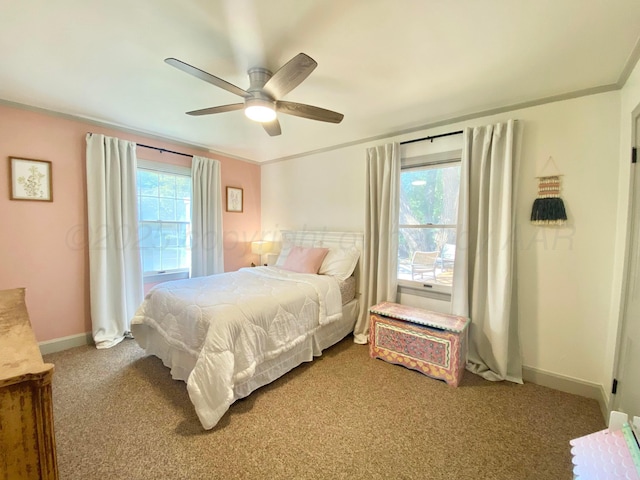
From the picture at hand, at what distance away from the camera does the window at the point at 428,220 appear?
2.73 m

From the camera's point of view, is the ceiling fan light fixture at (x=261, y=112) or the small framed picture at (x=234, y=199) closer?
the ceiling fan light fixture at (x=261, y=112)

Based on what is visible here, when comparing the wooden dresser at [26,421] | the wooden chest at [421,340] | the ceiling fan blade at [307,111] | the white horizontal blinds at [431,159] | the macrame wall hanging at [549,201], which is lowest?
the wooden chest at [421,340]

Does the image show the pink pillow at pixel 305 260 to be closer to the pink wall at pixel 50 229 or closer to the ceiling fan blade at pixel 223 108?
the ceiling fan blade at pixel 223 108

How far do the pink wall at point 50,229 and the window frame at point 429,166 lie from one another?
3.28 metres

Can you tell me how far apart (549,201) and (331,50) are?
2028 millimetres

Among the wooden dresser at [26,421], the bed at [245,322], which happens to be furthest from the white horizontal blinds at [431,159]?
the wooden dresser at [26,421]

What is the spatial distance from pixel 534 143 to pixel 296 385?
2.83 m

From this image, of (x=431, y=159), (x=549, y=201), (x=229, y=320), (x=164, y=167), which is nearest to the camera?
(x=229, y=320)

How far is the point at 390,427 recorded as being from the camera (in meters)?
1.76

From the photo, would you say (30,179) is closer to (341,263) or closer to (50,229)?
(50,229)

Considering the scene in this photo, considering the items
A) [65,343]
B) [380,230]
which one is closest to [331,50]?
[380,230]

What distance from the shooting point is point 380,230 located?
296cm

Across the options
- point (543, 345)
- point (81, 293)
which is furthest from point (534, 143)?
point (81, 293)

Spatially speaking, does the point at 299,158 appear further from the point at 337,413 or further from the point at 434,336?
the point at 337,413
